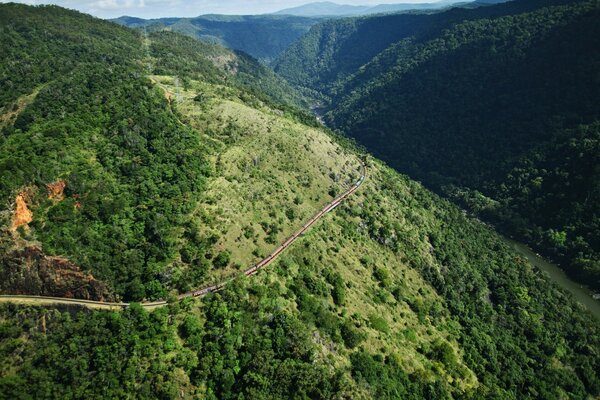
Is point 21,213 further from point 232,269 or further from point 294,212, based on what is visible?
point 294,212

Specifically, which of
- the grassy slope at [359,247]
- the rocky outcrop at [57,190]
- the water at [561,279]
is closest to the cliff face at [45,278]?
the rocky outcrop at [57,190]

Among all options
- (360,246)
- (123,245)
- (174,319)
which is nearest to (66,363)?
(174,319)

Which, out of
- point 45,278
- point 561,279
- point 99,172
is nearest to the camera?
point 45,278

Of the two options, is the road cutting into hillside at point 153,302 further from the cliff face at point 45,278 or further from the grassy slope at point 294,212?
the grassy slope at point 294,212

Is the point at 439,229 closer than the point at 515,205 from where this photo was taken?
Yes

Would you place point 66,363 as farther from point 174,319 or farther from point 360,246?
point 360,246

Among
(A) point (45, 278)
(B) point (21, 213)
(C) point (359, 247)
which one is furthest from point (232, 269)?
(B) point (21, 213)

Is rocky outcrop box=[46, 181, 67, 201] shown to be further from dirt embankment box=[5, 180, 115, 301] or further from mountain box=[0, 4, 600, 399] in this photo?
dirt embankment box=[5, 180, 115, 301]
